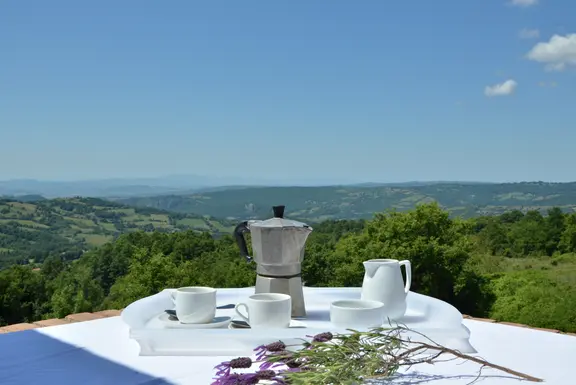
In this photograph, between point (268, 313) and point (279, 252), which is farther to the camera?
point (279, 252)

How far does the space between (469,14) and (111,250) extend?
26101mm

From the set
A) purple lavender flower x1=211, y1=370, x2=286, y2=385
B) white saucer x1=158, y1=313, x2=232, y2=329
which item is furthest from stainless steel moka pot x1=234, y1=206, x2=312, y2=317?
purple lavender flower x1=211, y1=370, x2=286, y2=385

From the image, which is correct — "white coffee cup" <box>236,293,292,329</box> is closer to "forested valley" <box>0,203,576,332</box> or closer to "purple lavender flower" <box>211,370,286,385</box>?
Answer: "purple lavender flower" <box>211,370,286,385</box>

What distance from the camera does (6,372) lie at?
1.44 m

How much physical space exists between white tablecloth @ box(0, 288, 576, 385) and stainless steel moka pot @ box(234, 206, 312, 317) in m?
0.37

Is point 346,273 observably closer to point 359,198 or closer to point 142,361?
point 142,361

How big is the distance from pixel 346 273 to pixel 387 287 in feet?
27.6

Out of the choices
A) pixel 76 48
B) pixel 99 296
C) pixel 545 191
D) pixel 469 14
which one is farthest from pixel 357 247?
pixel 76 48

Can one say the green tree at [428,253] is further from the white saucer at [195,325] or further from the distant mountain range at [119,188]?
the distant mountain range at [119,188]

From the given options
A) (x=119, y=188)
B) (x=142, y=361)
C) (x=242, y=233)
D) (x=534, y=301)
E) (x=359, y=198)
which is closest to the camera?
(x=142, y=361)

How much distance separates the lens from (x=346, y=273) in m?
10.0

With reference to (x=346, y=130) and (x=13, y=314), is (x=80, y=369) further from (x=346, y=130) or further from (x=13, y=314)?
(x=346, y=130)

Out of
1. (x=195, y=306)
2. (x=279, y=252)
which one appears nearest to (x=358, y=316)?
(x=279, y=252)

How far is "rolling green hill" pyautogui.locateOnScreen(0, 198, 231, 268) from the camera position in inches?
829
